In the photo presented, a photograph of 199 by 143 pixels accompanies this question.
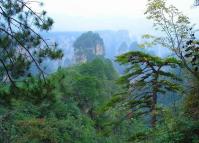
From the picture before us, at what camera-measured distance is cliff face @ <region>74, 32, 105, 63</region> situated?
289 ft

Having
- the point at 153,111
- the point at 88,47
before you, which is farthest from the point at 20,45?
the point at 88,47

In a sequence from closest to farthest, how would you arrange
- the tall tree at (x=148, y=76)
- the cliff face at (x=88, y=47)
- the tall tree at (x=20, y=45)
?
the tall tree at (x=20, y=45) → the tall tree at (x=148, y=76) → the cliff face at (x=88, y=47)

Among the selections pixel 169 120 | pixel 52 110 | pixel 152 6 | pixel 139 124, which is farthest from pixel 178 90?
pixel 139 124

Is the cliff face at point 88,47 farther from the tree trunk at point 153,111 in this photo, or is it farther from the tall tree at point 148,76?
the tree trunk at point 153,111

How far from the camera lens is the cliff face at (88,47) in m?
88.1

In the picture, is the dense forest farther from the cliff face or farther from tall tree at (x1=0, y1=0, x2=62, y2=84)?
the cliff face

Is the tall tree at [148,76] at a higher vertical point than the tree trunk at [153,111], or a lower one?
higher

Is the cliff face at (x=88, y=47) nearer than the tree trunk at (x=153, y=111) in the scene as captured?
No

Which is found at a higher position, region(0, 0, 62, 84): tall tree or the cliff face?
the cliff face

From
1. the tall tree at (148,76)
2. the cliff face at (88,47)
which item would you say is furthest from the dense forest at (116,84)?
the cliff face at (88,47)

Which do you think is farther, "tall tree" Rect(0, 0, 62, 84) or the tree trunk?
the tree trunk

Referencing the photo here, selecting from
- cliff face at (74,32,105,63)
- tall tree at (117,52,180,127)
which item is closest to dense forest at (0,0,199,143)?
tall tree at (117,52,180,127)

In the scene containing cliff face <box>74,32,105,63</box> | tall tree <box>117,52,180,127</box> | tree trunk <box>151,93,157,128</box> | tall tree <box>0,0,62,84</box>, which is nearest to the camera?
tall tree <box>0,0,62,84</box>

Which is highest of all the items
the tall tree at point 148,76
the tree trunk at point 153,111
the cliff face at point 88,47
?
the cliff face at point 88,47
